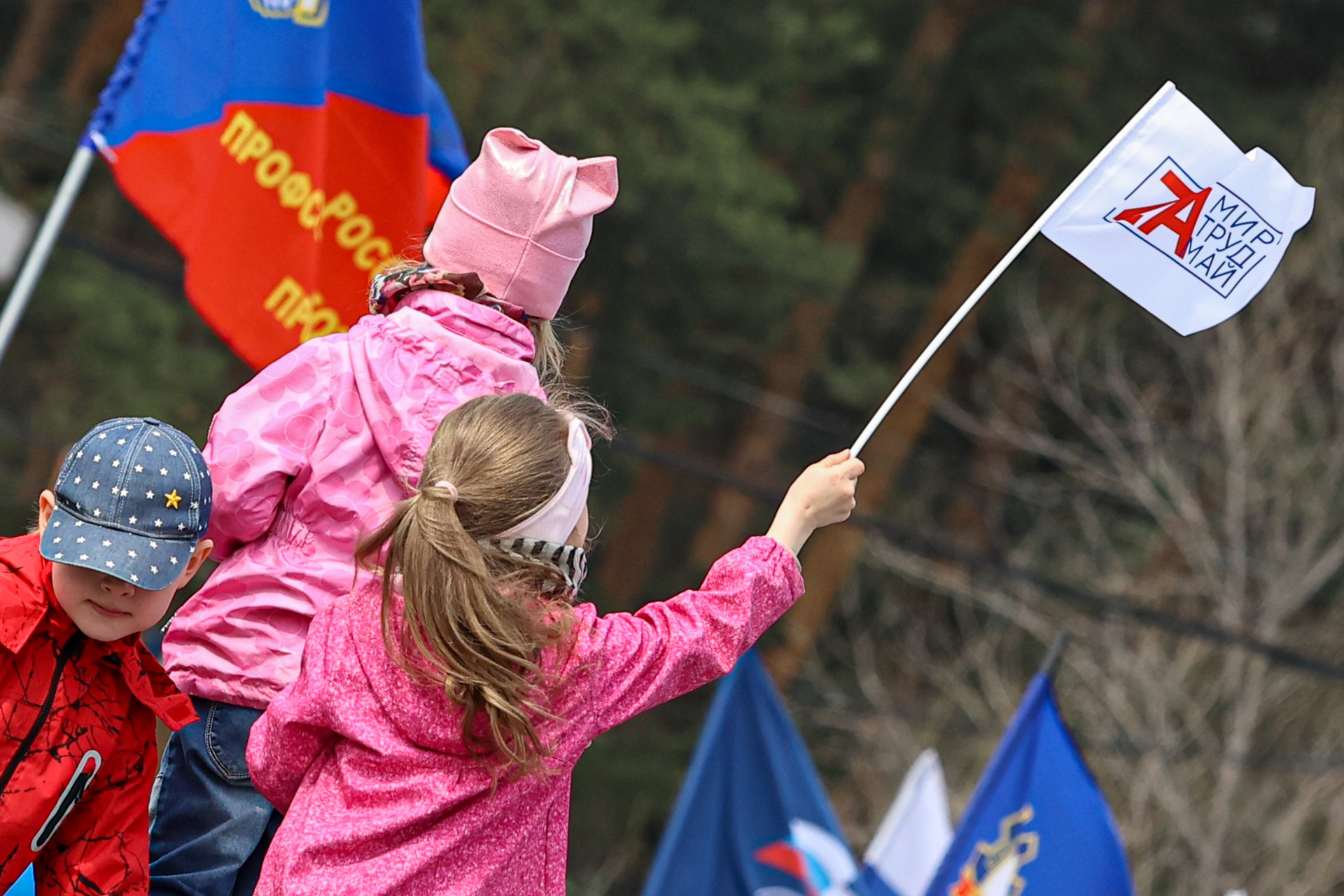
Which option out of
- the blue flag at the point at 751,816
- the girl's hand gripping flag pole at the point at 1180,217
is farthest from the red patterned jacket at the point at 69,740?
the blue flag at the point at 751,816

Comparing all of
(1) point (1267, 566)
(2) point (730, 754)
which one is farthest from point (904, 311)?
(2) point (730, 754)

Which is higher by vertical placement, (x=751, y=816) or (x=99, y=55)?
(x=99, y=55)

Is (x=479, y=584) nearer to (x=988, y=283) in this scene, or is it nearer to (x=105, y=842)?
(x=105, y=842)

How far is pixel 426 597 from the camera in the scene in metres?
2.00

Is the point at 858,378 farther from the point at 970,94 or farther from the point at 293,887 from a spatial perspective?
the point at 293,887

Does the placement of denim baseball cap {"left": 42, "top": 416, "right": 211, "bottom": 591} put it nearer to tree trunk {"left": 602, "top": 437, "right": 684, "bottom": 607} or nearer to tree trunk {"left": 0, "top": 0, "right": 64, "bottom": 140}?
tree trunk {"left": 0, "top": 0, "right": 64, "bottom": 140}

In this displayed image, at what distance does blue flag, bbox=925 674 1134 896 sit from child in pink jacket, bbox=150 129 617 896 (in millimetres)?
2912

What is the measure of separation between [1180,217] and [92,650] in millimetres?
1832

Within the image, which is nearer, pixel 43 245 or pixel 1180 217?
pixel 1180 217

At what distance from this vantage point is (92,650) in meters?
2.13

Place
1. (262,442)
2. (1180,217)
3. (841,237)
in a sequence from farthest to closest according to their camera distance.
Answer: (841,237)
(1180,217)
(262,442)

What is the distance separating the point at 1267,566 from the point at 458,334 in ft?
31.2

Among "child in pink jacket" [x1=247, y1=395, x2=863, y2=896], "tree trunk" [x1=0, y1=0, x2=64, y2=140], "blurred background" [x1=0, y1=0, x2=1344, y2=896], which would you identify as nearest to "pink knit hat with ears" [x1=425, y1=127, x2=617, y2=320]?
"child in pink jacket" [x1=247, y1=395, x2=863, y2=896]

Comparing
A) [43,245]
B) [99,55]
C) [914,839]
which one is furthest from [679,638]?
[99,55]
